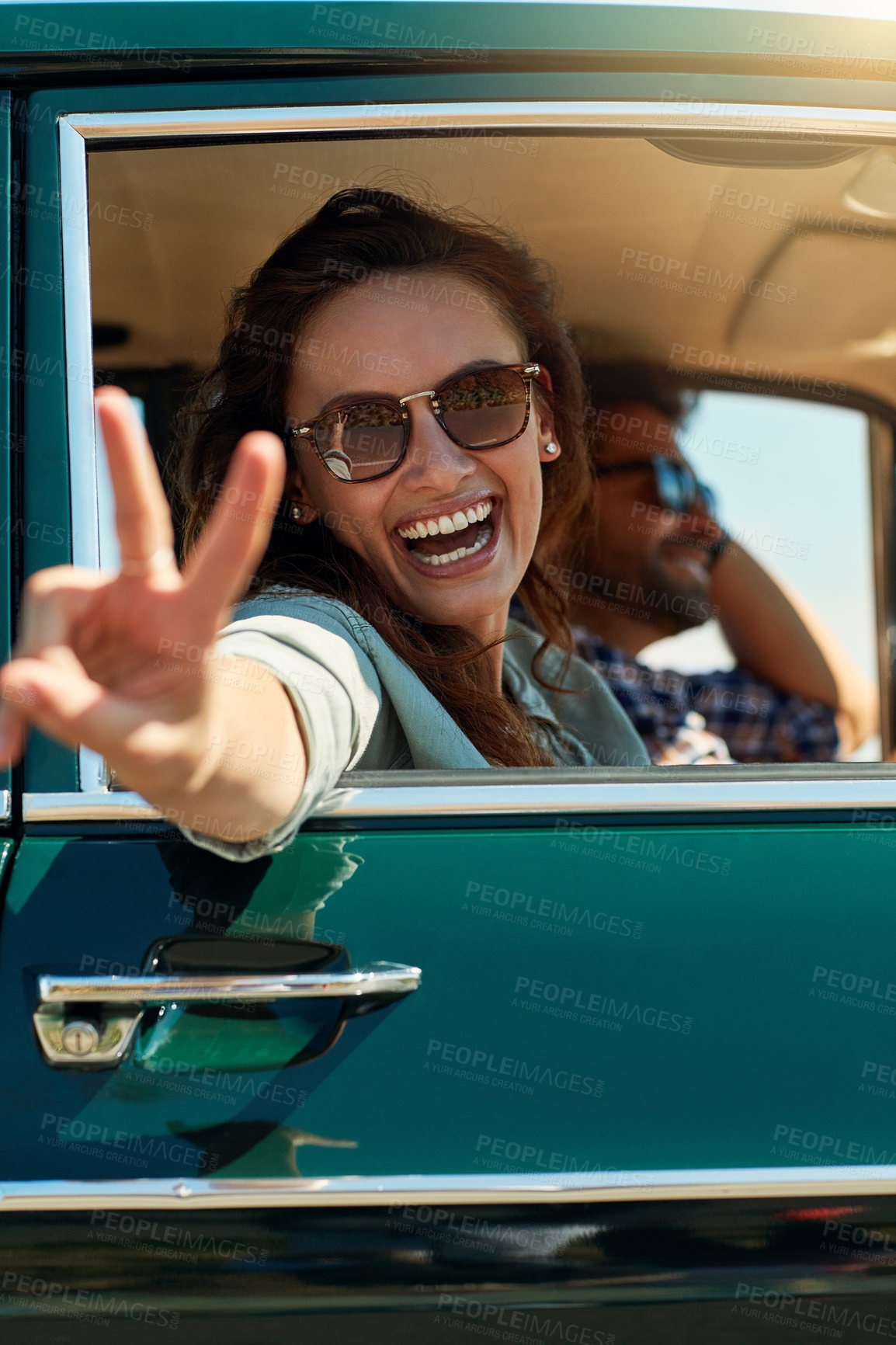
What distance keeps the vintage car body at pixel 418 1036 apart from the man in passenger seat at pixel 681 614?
5.52 ft

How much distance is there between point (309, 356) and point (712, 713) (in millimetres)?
1866

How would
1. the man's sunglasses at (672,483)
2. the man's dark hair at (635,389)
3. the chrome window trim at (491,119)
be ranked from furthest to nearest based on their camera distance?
1. the man's sunglasses at (672,483)
2. the man's dark hair at (635,389)
3. the chrome window trim at (491,119)

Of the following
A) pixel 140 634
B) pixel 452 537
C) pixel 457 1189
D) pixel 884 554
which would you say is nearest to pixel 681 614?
pixel 884 554

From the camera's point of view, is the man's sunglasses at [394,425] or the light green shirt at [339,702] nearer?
the light green shirt at [339,702]

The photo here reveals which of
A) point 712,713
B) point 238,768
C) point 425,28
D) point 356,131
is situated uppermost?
point 425,28

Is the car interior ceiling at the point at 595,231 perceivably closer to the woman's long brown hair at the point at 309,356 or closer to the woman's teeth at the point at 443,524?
the woman's long brown hair at the point at 309,356

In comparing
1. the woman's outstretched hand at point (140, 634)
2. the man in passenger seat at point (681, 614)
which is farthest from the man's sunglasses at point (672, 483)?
the woman's outstretched hand at point (140, 634)

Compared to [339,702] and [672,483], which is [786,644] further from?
[339,702]

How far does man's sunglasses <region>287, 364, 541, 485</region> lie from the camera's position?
5.01 ft

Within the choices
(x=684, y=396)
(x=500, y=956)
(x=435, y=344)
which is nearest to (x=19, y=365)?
(x=435, y=344)

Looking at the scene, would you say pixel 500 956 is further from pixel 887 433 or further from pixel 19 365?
pixel 887 433

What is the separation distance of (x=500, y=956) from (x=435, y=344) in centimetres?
93

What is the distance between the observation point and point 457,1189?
988mm

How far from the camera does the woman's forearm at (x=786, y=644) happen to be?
330 centimetres
